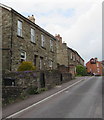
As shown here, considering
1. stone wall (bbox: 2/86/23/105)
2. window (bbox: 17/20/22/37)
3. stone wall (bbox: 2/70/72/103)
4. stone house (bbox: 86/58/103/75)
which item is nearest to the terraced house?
window (bbox: 17/20/22/37)

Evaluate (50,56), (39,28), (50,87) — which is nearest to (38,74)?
(50,87)

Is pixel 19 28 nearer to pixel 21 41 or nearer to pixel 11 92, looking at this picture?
pixel 21 41

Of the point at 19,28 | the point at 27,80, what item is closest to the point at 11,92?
the point at 27,80

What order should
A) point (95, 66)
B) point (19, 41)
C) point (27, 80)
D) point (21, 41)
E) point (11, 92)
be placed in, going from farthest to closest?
point (95, 66) → point (21, 41) → point (19, 41) → point (27, 80) → point (11, 92)

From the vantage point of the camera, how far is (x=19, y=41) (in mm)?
18656

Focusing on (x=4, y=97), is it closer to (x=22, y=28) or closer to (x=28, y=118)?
(x=28, y=118)

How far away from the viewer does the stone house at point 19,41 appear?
1716 centimetres

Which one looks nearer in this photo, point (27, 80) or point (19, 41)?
point (27, 80)

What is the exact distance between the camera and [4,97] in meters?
11.2

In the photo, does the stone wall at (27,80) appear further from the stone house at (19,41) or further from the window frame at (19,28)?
the window frame at (19,28)

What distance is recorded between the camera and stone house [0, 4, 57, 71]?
1716 cm

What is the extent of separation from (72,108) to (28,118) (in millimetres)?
2387

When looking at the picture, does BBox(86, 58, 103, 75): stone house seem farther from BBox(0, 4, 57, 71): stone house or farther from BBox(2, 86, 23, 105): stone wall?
BBox(2, 86, 23, 105): stone wall

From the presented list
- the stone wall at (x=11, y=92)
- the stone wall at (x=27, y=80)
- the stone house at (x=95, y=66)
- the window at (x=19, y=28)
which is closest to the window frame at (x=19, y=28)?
the window at (x=19, y=28)
